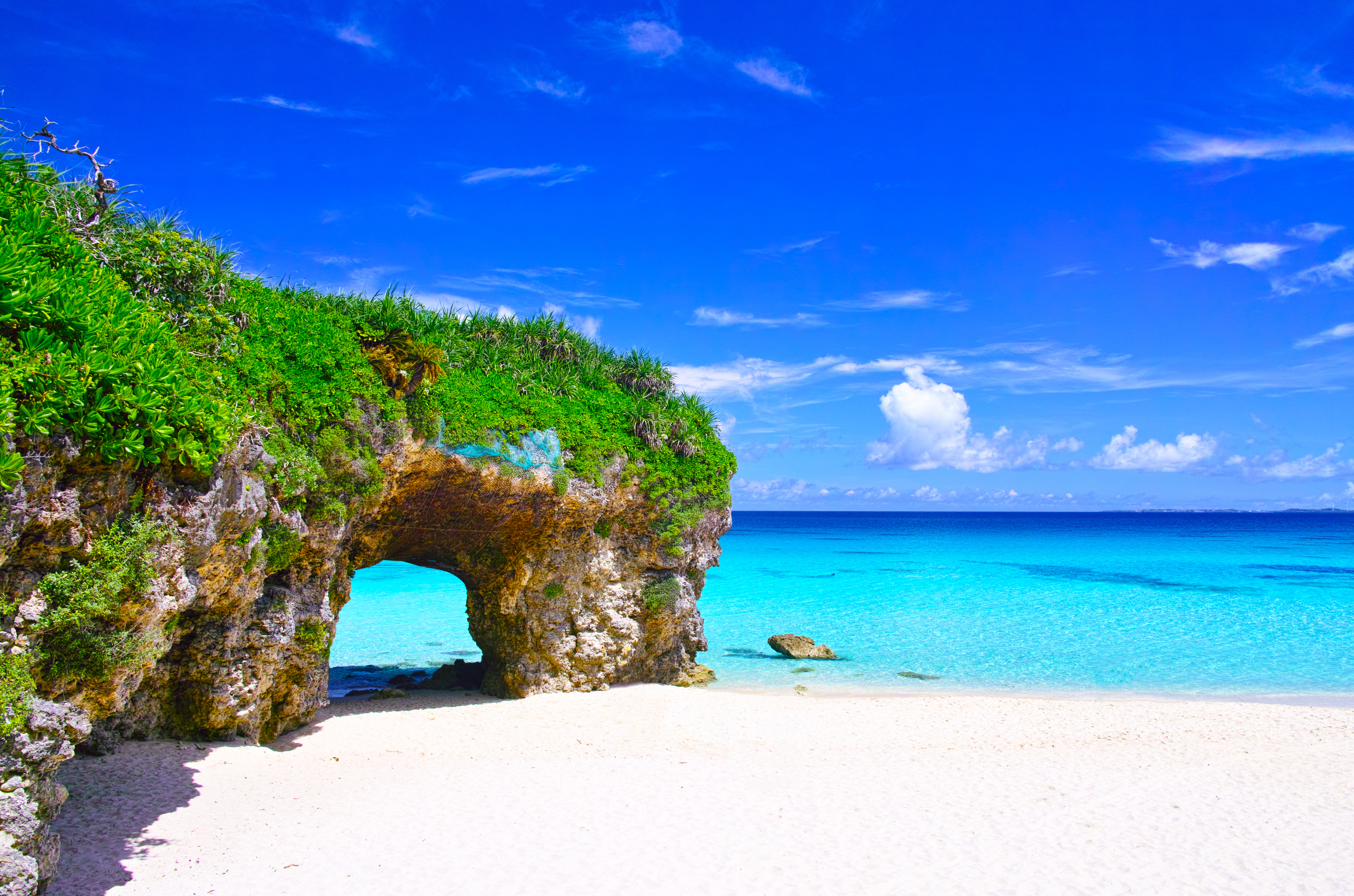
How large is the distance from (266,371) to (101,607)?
13.3ft

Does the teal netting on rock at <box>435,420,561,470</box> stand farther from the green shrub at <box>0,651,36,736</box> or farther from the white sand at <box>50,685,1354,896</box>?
the green shrub at <box>0,651,36,736</box>

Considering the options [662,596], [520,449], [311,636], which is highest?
[520,449]

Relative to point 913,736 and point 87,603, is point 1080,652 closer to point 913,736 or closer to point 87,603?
point 913,736

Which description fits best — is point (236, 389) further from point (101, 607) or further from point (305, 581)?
point (305, 581)

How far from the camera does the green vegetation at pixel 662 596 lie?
49.5 ft

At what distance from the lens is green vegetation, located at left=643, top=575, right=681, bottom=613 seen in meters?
15.1

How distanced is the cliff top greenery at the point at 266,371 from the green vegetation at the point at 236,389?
0.02 m

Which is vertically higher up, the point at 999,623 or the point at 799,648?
the point at 999,623

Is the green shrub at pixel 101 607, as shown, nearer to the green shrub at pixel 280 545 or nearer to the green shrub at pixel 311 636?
the green shrub at pixel 280 545

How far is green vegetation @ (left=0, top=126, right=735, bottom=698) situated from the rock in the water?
Answer: 700 centimetres

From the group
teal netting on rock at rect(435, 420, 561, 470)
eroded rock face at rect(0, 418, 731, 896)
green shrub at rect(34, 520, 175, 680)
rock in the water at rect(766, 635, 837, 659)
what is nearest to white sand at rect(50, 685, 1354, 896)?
eroded rock face at rect(0, 418, 731, 896)

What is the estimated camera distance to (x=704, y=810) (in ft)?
28.2

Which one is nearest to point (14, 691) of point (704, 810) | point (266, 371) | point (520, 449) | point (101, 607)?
point (101, 607)

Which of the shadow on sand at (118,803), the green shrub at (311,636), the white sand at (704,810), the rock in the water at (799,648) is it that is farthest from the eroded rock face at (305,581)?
the rock in the water at (799,648)
